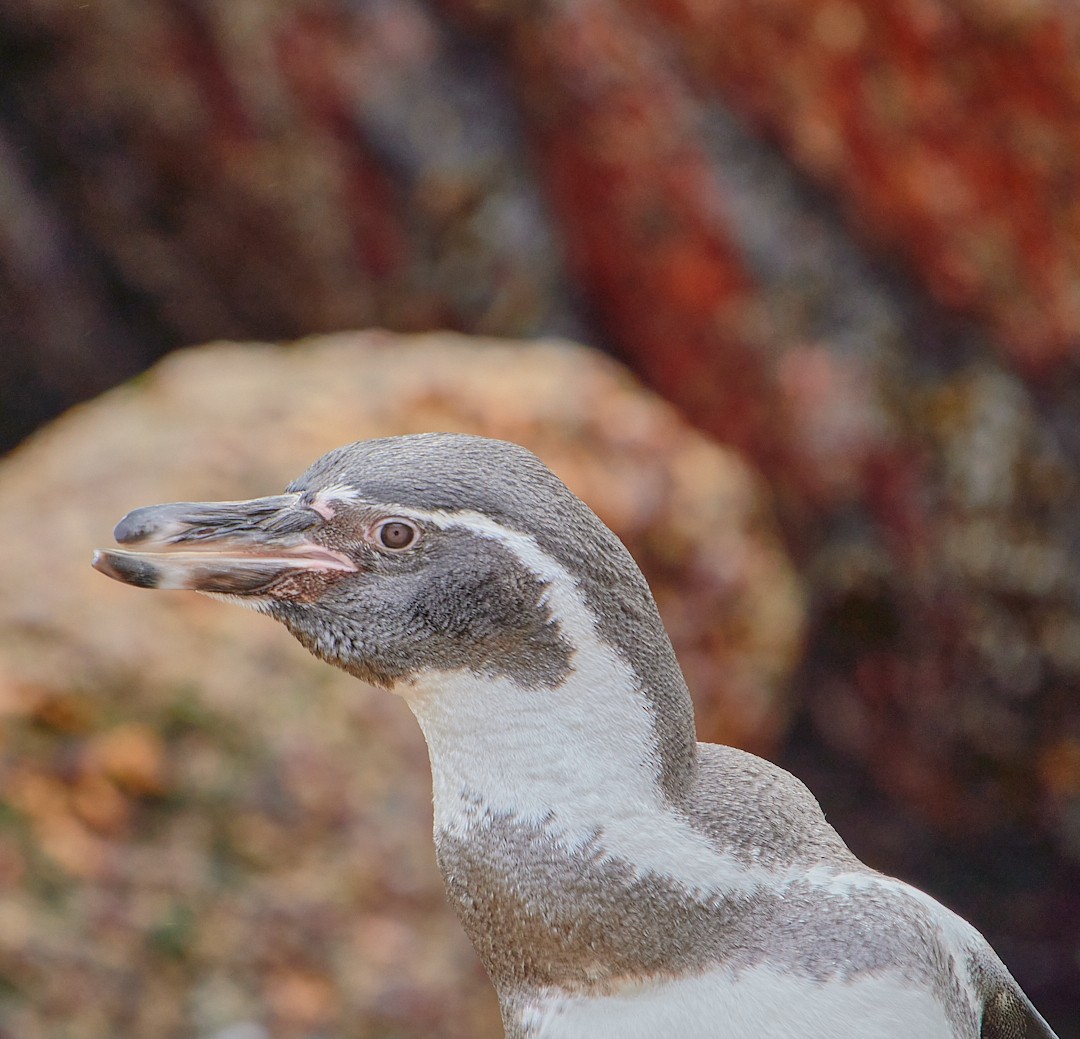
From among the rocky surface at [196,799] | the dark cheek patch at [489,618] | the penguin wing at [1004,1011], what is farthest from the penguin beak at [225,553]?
the rocky surface at [196,799]

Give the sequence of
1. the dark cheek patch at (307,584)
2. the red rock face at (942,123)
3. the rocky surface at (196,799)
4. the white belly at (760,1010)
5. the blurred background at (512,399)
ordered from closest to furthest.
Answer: the white belly at (760,1010), the dark cheek patch at (307,584), the rocky surface at (196,799), the blurred background at (512,399), the red rock face at (942,123)

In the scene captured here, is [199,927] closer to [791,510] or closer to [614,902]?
[614,902]

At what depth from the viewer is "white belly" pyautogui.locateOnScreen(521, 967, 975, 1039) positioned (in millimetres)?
1654

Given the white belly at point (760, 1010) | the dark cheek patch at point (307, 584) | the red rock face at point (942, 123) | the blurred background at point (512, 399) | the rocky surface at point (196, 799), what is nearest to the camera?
the white belly at point (760, 1010)

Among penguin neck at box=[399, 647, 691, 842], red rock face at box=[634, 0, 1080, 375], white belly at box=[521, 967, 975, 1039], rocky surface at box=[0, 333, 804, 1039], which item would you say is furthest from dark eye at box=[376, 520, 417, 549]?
red rock face at box=[634, 0, 1080, 375]

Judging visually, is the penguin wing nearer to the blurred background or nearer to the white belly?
the white belly

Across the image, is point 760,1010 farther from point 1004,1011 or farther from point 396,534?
point 396,534

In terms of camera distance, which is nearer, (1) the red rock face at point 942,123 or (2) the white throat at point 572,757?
(2) the white throat at point 572,757

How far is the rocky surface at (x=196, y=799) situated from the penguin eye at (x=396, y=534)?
200 cm

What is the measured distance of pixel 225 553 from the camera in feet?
5.76

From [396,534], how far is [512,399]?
2803 millimetres

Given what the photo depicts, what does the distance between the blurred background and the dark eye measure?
1998mm

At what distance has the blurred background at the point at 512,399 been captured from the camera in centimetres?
352

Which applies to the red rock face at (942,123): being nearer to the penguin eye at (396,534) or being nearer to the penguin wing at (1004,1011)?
the penguin wing at (1004,1011)
